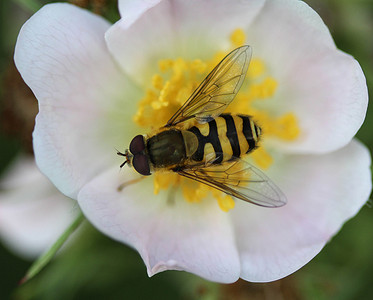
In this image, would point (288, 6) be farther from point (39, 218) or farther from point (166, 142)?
point (39, 218)

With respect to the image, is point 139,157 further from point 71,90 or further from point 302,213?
point 302,213

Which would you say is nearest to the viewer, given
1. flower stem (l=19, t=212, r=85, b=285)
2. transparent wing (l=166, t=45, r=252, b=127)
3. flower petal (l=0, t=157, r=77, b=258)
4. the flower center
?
flower stem (l=19, t=212, r=85, b=285)

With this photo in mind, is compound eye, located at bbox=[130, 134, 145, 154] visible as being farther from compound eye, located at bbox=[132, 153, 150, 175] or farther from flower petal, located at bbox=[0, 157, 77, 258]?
flower petal, located at bbox=[0, 157, 77, 258]

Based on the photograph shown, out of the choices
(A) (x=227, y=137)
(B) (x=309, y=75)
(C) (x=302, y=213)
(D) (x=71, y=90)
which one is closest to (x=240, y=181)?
(A) (x=227, y=137)

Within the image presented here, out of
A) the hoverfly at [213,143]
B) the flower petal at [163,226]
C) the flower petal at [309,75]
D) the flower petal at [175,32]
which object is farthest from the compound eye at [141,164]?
the flower petal at [309,75]

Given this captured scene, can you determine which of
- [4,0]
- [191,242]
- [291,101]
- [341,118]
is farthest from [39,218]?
Answer: [341,118]

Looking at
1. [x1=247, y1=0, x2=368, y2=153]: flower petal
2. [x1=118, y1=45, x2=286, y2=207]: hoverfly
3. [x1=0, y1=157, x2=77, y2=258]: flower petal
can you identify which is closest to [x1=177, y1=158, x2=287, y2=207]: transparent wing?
[x1=118, y1=45, x2=286, y2=207]: hoverfly
